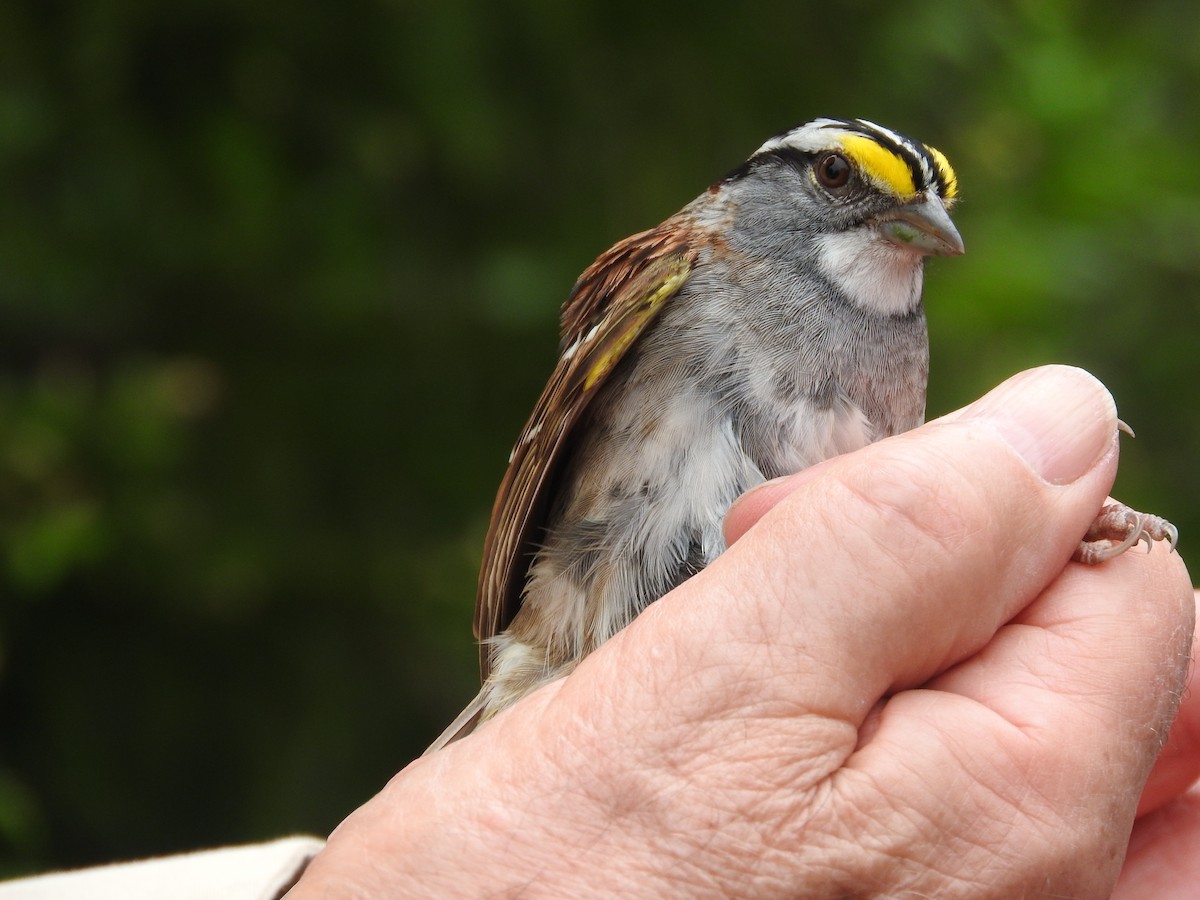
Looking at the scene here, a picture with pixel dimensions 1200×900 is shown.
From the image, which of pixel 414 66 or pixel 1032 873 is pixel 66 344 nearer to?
pixel 414 66

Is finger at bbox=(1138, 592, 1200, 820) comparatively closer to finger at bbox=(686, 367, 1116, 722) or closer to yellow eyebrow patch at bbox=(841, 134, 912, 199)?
finger at bbox=(686, 367, 1116, 722)

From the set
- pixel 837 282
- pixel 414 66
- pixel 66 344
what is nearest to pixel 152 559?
pixel 66 344

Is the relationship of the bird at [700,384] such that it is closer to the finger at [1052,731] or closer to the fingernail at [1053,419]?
the fingernail at [1053,419]

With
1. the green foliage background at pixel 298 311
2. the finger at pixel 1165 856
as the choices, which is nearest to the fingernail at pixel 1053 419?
the finger at pixel 1165 856

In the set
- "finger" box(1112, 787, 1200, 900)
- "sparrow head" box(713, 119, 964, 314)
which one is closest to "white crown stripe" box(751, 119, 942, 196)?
"sparrow head" box(713, 119, 964, 314)

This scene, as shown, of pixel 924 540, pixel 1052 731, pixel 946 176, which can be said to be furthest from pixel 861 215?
pixel 1052 731

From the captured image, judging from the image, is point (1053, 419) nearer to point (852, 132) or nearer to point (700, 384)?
point (700, 384)

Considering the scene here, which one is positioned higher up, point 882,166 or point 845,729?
point 882,166
